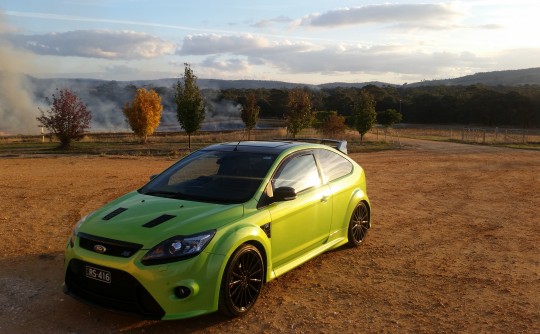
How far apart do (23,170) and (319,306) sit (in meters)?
14.2

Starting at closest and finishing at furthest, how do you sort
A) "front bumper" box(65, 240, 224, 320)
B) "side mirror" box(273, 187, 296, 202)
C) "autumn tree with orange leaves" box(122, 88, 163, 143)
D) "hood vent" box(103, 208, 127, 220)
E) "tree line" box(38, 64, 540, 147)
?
"front bumper" box(65, 240, 224, 320)
"hood vent" box(103, 208, 127, 220)
"side mirror" box(273, 187, 296, 202)
"tree line" box(38, 64, 540, 147)
"autumn tree with orange leaves" box(122, 88, 163, 143)

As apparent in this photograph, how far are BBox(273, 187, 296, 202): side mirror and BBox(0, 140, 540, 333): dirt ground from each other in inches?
39.5

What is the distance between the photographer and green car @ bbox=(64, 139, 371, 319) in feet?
13.2

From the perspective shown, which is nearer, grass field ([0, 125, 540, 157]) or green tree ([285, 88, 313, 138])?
grass field ([0, 125, 540, 157])

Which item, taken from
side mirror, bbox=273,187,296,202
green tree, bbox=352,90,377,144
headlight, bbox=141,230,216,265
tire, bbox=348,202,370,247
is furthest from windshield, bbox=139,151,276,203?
green tree, bbox=352,90,377,144

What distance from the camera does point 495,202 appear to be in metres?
10.5

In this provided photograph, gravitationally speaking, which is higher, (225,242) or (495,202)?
(225,242)

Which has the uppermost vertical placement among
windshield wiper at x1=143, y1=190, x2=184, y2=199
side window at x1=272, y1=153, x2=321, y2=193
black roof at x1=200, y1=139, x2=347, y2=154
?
black roof at x1=200, y1=139, x2=347, y2=154

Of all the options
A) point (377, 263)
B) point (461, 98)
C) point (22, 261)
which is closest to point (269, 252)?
point (377, 263)

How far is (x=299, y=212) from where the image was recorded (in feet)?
17.3

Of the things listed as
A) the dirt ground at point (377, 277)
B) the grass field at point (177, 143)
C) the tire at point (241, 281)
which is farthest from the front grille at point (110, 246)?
the grass field at point (177, 143)

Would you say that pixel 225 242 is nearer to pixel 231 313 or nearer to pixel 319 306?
pixel 231 313

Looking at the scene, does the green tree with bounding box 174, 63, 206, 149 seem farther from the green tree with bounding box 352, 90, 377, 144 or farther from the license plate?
the license plate

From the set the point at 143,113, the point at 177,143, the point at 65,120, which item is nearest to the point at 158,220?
the point at 65,120
